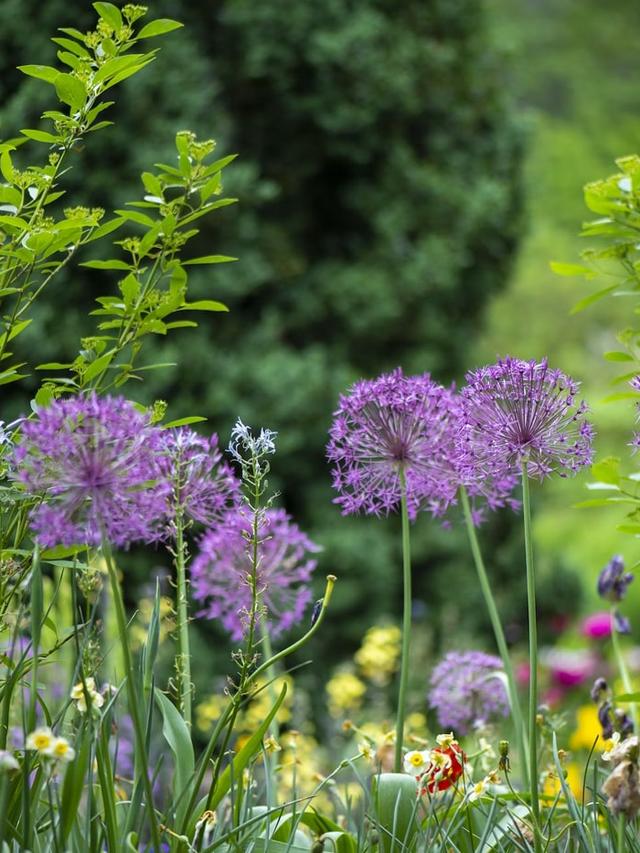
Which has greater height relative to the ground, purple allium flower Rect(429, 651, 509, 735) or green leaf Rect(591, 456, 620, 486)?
green leaf Rect(591, 456, 620, 486)

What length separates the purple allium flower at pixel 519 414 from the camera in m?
1.58

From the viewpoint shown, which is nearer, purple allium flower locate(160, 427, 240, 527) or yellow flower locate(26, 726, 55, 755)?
yellow flower locate(26, 726, 55, 755)

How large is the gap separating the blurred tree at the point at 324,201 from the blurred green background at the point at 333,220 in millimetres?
13

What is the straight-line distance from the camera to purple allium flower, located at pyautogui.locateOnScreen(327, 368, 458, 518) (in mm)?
1704

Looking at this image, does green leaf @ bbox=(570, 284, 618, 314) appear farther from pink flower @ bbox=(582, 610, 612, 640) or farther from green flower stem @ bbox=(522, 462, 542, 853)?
pink flower @ bbox=(582, 610, 612, 640)

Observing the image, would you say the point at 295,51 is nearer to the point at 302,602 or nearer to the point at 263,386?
the point at 263,386

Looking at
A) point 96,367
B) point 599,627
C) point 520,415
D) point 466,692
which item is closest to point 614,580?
point 466,692

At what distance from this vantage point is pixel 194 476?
5.60 feet

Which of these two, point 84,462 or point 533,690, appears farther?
point 533,690

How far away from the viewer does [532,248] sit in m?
17.0

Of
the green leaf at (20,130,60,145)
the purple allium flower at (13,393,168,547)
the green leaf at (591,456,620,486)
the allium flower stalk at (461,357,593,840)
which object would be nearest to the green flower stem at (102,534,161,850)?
the purple allium flower at (13,393,168,547)

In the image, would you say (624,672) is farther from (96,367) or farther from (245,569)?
(96,367)

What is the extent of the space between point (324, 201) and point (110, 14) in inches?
212

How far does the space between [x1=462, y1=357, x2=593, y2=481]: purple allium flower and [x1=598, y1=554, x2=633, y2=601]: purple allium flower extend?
2.52ft
